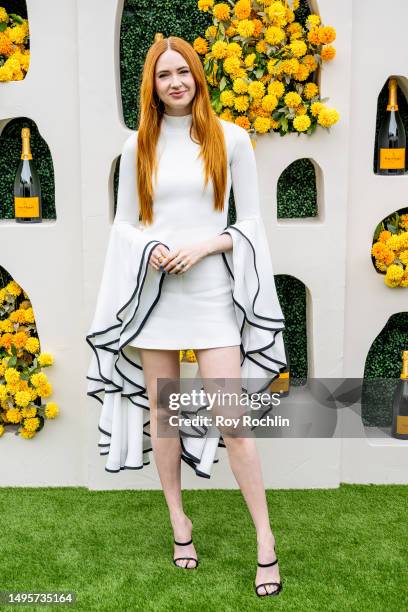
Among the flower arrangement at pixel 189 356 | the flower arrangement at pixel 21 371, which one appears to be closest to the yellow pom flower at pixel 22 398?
the flower arrangement at pixel 21 371

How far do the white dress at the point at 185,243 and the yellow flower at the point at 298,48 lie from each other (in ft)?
2.05

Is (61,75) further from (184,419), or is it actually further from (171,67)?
(184,419)

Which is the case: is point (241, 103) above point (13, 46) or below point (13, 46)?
below

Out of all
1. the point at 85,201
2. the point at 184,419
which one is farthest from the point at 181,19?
the point at 184,419

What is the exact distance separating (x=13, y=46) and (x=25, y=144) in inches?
13.0

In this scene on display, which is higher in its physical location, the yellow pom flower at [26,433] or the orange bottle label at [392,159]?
the orange bottle label at [392,159]

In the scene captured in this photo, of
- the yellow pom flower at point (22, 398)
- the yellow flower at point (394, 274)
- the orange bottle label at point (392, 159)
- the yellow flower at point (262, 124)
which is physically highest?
the yellow flower at point (262, 124)

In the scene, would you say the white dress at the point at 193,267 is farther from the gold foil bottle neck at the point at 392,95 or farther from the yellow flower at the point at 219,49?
the gold foil bottle neck at the point at 392,95

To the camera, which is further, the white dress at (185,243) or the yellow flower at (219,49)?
the yellow flower at (219,49)

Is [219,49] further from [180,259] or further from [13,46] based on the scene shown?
[180,259]

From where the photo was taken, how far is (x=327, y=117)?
244 cm

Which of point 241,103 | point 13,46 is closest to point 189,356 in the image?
point 241,103

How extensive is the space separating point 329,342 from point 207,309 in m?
0.81

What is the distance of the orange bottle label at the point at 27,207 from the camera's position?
2.64 metres
